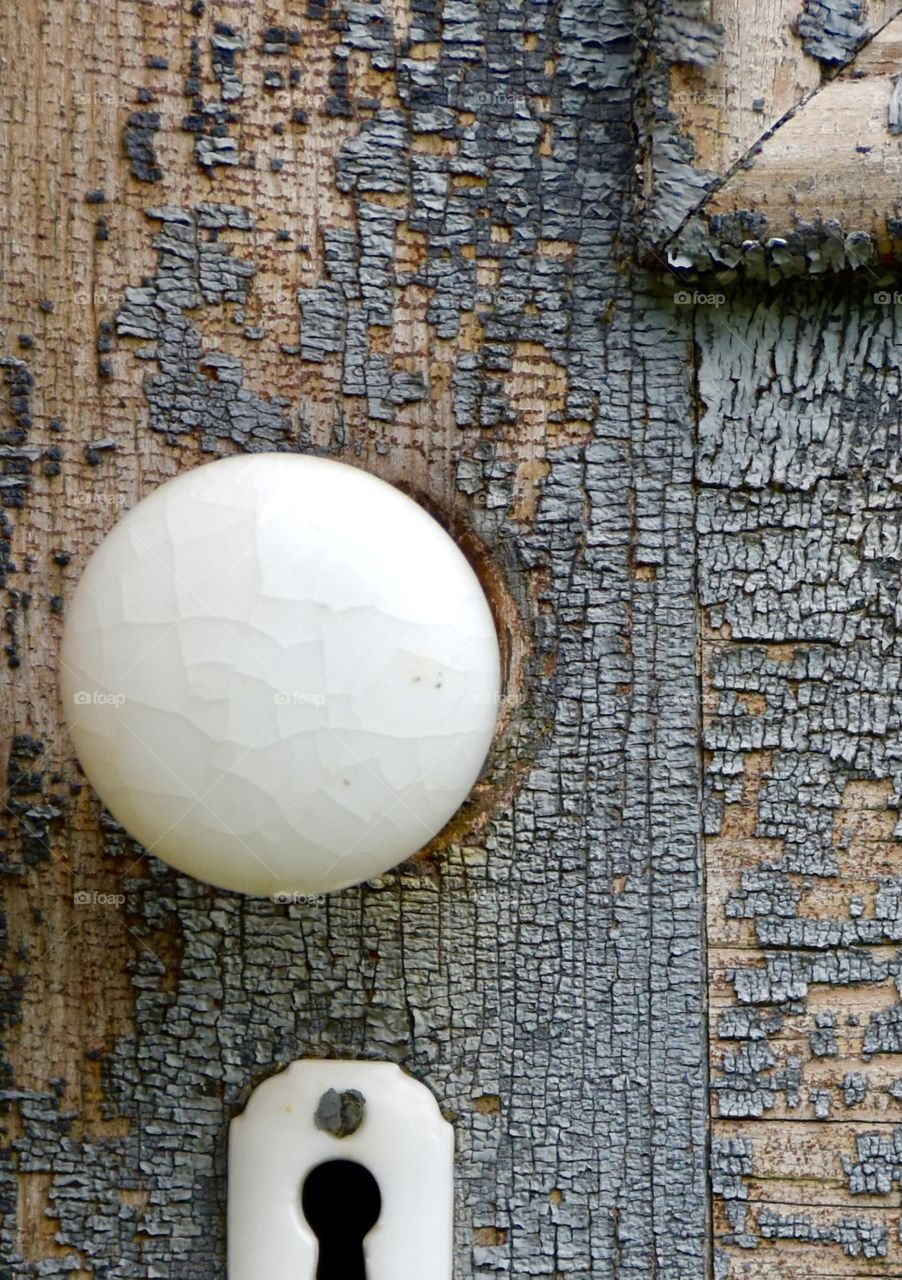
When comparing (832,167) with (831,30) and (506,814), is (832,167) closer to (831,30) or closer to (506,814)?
(831,30)

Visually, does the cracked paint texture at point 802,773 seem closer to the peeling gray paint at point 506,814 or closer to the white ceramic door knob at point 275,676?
the peeling gray paint at point 506,814

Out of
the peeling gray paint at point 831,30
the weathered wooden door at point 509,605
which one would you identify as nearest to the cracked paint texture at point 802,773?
the weathered wooden door at point 509,605

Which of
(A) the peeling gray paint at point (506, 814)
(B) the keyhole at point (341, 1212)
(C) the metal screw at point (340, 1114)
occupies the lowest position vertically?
(B) the keyhole at point (341, 1212)

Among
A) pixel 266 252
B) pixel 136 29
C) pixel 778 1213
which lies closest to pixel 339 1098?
pixel 778 1213

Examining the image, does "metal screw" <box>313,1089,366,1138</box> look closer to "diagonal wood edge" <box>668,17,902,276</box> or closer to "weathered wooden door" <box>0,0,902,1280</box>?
"weathered wooden door" <box>0,0,902,1280</box>

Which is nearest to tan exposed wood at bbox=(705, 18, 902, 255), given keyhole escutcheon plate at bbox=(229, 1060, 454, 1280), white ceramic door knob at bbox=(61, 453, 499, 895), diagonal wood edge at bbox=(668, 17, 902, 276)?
diagonal wood edge at bbox=(668, 17, 902, 276)

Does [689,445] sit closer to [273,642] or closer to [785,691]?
[785,691]
